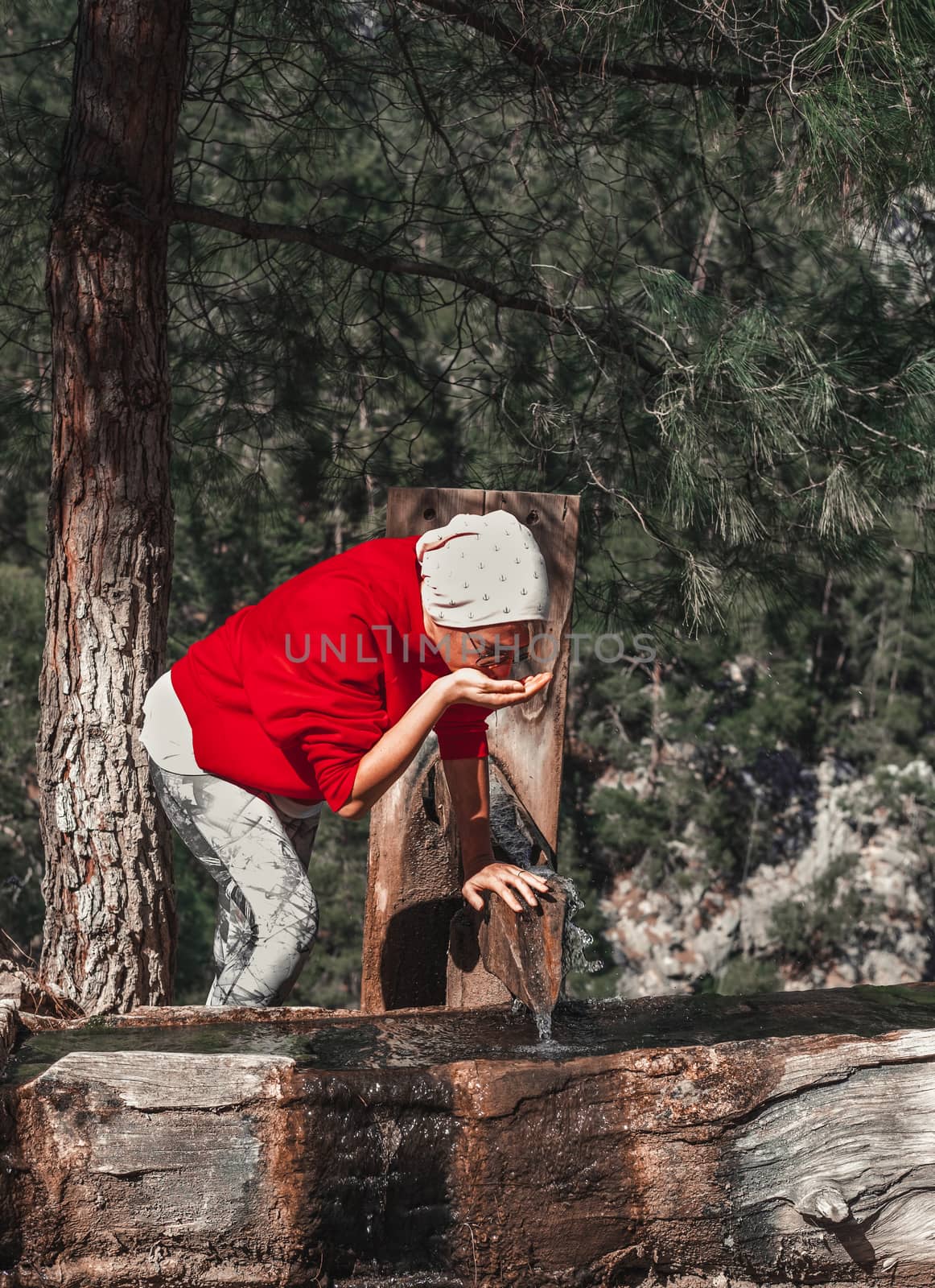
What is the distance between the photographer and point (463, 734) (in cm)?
230

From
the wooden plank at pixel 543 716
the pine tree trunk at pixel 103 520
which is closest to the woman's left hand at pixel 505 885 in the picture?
the wooden plank at pixel 543 716

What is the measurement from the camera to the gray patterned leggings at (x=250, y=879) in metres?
2.20

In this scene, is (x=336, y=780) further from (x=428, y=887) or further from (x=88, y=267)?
(x=88, y=267)

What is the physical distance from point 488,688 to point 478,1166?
0.72 meters

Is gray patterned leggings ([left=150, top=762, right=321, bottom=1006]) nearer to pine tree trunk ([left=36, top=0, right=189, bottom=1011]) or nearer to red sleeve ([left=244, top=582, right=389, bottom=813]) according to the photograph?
red sleeve ([left=244, top=582, right=389, bottom=813])

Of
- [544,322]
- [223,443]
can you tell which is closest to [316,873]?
[223,443]

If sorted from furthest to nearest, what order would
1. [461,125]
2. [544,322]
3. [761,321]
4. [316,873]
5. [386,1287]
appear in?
[316,873]
[544,322]
[461,125]
[761,321]
[386,1287]

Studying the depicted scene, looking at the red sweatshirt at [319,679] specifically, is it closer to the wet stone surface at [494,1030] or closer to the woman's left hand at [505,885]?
the woman's left hand at [505,885]

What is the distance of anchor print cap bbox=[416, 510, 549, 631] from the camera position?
6.39 feet

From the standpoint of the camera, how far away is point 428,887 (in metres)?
2.87

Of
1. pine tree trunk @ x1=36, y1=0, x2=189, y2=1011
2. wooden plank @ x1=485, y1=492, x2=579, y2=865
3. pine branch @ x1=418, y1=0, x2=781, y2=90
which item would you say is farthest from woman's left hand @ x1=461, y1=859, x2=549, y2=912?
pine branch @ x1=418, y1=0, x2=781, y2=90

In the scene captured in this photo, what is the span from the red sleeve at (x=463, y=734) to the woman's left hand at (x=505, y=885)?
211mm

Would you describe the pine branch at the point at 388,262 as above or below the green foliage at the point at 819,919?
above

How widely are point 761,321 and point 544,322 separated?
109 cm
